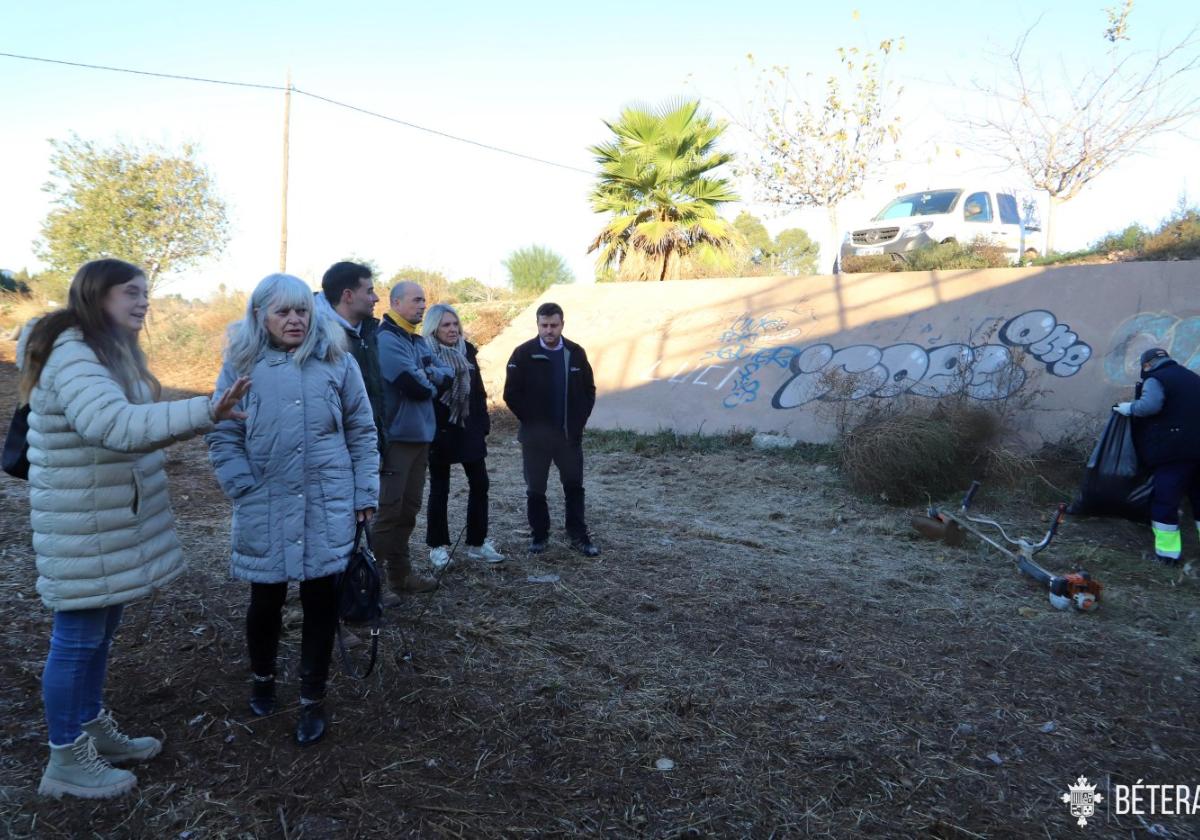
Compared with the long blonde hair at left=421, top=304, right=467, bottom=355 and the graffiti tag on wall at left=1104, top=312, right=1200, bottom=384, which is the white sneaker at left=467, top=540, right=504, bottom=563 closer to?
the long blonde hair at left=421, top=304, right=467, bottom=355

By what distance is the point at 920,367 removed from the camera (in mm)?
9258

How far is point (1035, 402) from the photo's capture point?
8.32 metres

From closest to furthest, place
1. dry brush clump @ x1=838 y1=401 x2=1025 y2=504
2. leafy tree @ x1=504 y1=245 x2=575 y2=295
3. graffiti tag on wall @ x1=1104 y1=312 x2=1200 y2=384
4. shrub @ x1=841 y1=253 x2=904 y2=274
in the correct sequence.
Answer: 1. dry brush clump @ x1=838 y1=401 x2=1025 y2=504
2. graffiti tag on wall @ x1=1104 y1=312 x2=1200 y2=384
3. shrub @ x1=841 y1=253 x2=904 y2=274
4. leafy tree @ x1=504 y1=245 x2=575 y2=295

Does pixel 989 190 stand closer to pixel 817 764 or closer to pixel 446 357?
pixel 446 357

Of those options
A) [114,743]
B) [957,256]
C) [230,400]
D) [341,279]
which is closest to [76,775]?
[114,743]

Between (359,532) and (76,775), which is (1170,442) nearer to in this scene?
(359,532)

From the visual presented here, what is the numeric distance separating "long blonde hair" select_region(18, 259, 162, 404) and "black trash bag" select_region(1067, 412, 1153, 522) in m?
6.51

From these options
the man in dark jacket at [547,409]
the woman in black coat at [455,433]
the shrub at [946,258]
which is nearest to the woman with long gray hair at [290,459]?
the woman in black coat at [455,433]

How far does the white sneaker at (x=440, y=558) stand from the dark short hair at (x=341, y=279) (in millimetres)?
1840

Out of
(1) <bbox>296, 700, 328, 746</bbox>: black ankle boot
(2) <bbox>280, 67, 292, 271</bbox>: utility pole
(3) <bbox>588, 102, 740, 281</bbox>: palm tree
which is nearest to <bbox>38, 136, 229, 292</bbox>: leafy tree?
(2) <bbox>280, 67, 292, 271</bbox>: utility pole

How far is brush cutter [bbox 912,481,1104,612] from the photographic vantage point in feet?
14.5

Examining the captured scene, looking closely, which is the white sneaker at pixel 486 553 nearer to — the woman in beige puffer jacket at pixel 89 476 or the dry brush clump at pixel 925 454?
the woman in beige puffer jacket at pixel 89 476

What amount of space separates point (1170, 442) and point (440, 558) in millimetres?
5254

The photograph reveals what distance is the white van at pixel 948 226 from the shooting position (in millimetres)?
13539
